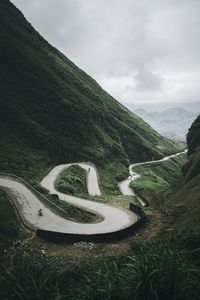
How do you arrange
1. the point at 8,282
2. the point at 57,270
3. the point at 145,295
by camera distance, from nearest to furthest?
1. the point at 145,295
2. the point at 8,282
3. the point at 57,270

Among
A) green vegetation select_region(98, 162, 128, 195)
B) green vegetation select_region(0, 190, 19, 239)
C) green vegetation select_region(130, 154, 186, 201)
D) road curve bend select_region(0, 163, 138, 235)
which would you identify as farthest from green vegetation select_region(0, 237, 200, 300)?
green vegetation select_region(130, 154, 186, 201)

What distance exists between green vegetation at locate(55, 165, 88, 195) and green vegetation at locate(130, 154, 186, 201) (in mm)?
14221

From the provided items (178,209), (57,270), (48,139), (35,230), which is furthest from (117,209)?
(48,139)

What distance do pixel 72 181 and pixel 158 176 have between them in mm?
60965

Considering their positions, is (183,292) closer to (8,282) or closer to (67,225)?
(8,282)

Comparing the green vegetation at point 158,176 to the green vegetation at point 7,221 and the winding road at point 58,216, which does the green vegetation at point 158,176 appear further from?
the green vegetation at point 7,221

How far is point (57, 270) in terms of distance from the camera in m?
31.1

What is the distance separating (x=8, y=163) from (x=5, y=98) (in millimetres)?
45636

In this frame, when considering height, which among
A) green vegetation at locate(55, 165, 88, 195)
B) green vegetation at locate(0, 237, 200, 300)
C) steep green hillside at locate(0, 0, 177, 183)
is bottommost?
green vegetation at locate(0, 237, 200, 300)

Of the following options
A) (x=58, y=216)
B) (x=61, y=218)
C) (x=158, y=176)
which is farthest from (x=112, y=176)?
(x=61, y=218)

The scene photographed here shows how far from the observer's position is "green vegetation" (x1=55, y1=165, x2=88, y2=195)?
7324 cm

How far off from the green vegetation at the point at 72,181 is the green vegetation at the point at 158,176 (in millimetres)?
14221

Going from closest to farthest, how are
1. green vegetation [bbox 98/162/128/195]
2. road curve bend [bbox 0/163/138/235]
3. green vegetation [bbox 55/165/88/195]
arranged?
road curve bend [bbox 0/163/138/235] < green vegetation [bbox 55/165/88/195] < green vegetation [bbox 98/162/128/195]

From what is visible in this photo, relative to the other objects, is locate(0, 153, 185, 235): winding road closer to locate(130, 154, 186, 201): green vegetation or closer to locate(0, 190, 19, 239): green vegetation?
locate(0, 190, 19, 239): green vegetation
